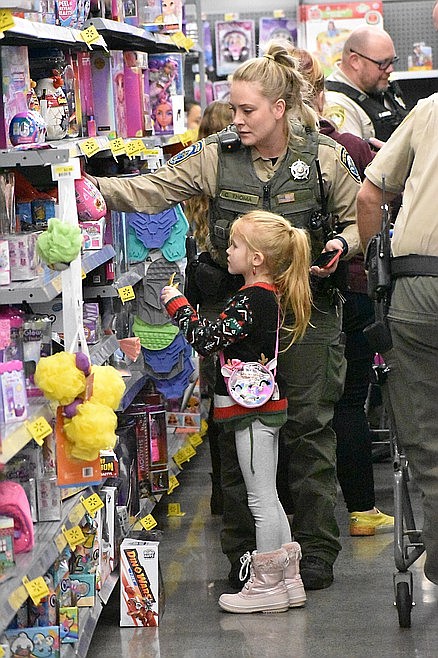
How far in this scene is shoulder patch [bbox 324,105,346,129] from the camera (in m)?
5.71

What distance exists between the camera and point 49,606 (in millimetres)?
3365

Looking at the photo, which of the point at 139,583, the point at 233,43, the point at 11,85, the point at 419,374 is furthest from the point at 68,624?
the point at 233,43

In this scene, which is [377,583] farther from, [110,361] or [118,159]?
[118,159]

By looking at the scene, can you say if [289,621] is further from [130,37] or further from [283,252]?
[130,37]

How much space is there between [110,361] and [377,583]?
51.8 inches

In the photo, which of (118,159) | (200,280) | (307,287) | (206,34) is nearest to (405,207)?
(307,287)

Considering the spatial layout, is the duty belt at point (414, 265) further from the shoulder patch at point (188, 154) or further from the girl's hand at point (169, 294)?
the shoulder patch at point (188, 154)

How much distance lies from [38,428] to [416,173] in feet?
4.35

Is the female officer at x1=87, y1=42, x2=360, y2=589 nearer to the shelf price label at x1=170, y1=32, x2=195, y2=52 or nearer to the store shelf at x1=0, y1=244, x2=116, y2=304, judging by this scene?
the store shelf at x1=0, y1=244, x2=116, y2=304

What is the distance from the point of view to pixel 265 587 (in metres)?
4.08

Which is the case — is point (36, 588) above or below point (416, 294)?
below

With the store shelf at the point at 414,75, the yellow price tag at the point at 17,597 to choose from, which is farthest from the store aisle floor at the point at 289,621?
the store shelf at the point at 414,75

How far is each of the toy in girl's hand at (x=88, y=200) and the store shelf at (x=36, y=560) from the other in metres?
0.93

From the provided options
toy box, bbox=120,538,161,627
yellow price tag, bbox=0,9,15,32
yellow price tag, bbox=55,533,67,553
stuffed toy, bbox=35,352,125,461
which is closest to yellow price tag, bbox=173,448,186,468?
toy box, bbox=120,538,161,627
